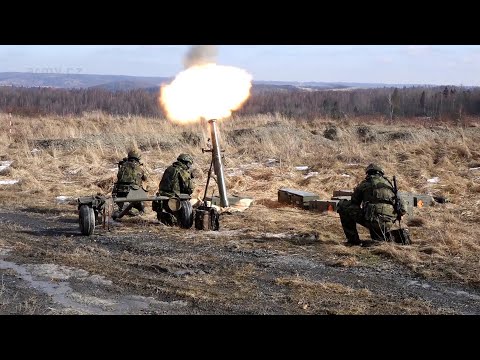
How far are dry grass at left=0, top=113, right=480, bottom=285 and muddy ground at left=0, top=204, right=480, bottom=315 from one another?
1.06ft

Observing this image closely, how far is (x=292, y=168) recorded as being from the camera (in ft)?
60.6

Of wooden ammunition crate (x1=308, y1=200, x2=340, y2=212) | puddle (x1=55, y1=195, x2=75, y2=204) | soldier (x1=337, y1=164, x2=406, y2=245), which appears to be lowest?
puddle (x1=55, y1=195, x2=75, y2=204)

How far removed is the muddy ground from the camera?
6.81m

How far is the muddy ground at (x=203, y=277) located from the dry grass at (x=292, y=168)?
323 mm

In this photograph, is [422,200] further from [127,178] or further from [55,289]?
[55,289]

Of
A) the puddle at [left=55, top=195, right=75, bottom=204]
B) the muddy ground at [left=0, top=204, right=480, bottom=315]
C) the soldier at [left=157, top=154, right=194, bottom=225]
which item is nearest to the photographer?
the muddy ground at [left=0, top=204, right=480, bottom=315]

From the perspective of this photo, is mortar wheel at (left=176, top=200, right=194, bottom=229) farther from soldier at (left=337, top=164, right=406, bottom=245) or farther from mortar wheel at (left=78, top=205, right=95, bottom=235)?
soldier at (left=337, top=164, right=406, bottom=245)

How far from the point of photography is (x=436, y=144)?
1980 cm

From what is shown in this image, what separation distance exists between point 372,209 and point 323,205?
3.45m

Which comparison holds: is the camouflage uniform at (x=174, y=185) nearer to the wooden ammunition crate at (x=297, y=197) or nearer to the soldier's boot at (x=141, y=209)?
the soldier's boot at (x=141, y=209)

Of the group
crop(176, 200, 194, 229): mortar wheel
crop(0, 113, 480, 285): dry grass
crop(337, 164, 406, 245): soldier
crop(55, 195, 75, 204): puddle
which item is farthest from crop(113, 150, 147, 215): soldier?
crop(337, 164, 406, 245): soldier

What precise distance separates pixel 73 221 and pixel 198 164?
7322mm

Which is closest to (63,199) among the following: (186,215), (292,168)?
(186,215)

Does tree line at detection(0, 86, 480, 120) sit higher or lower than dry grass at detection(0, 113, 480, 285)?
higher
